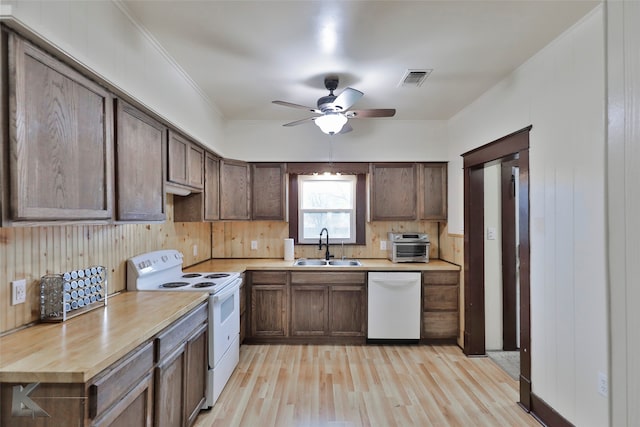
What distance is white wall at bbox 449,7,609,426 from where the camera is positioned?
181 centimetres

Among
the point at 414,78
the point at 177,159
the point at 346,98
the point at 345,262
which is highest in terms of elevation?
the point at 414,78

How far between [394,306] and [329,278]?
0.80m

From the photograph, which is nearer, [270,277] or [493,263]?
[493,263]

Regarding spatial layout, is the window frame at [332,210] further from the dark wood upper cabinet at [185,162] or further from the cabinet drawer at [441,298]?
the dark wood upper cabinet at [185,162]

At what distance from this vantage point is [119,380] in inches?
53.3

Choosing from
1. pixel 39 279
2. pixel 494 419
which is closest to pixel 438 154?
pixel 494 419

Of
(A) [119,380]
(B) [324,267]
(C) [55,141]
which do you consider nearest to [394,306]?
(B) [324,267]

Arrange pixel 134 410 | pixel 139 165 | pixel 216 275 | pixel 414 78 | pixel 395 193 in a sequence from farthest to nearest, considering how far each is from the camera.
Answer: pixel 395 193
pixel 216 275
pixel 414 78
pixel 139 165
pixel 134 410

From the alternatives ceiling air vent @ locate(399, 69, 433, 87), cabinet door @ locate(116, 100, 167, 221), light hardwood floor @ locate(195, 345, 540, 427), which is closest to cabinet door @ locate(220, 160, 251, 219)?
cabinet door @ locate(116, 100, 167, 221)

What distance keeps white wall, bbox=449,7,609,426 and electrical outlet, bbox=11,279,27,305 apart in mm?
2925

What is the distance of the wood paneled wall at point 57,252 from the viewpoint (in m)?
1.49

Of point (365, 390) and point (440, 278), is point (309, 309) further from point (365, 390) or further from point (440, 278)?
point (440, 278)

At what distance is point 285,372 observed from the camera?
9.80 feet

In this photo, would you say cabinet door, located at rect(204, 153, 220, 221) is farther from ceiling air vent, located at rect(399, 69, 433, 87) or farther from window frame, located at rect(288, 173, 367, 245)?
ceiling air vent, located at rect(399, 69, 433, 87)
